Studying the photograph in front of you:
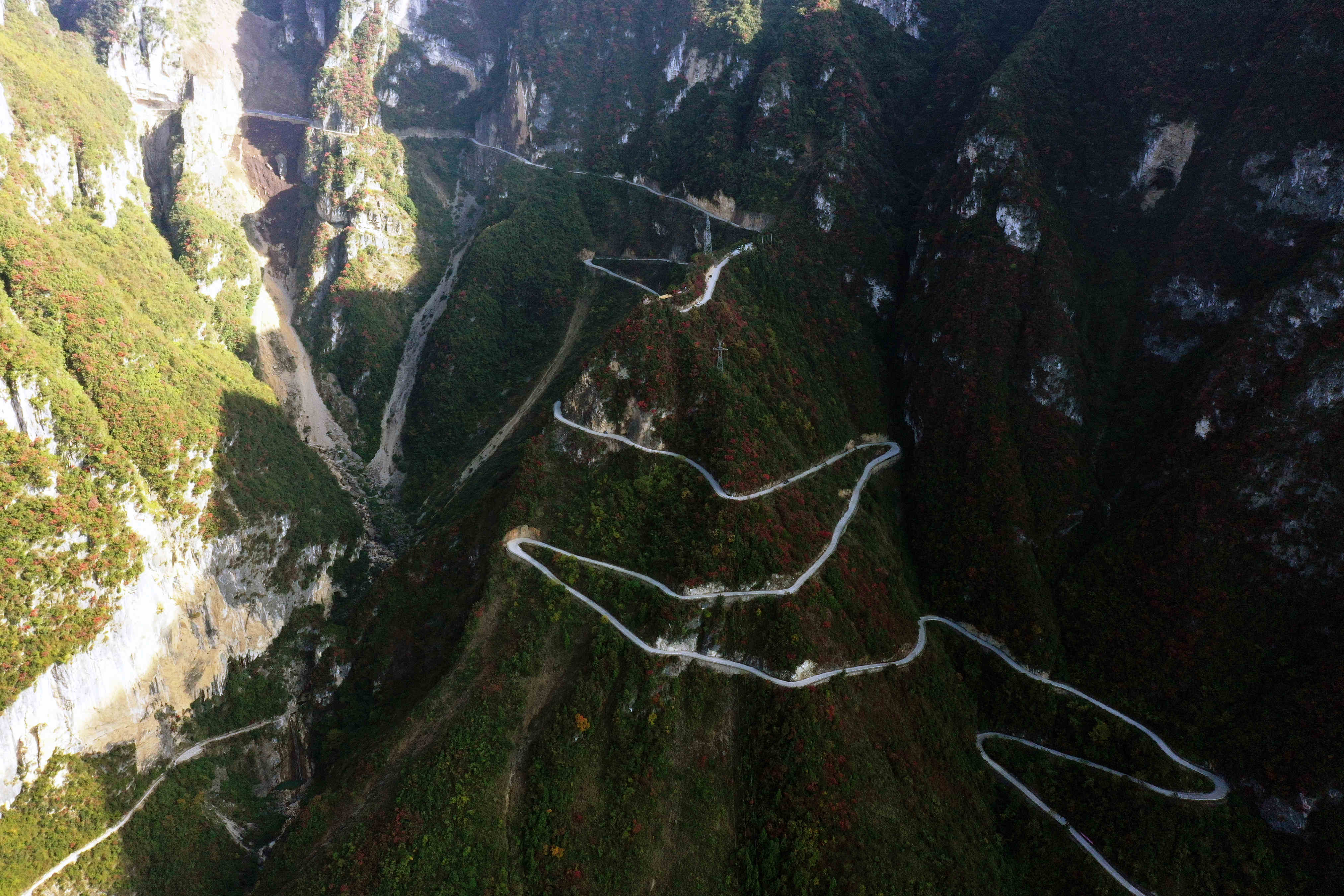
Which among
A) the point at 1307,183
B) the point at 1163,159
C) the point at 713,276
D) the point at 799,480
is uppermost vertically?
the point at 1163,159

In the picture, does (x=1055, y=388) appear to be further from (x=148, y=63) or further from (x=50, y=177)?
(x=148, y=63)

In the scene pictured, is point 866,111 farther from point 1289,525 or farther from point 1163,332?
point 1289,525

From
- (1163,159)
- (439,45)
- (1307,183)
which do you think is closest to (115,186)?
(439,45)

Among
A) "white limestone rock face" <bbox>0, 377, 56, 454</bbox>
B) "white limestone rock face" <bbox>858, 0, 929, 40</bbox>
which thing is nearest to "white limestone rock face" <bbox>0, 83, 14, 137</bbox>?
"white limestone rock face" <bbox>0, 377, 56, 454</bbox>

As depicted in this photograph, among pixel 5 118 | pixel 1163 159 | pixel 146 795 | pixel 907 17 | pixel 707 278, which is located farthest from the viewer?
pixel 907 17

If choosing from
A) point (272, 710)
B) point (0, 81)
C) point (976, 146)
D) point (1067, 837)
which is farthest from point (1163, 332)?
point (0, 81)

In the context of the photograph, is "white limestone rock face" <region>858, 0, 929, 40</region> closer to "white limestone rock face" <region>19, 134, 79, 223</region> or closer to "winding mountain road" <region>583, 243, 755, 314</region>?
"winding mountain road" <region>583, 243, 755, 314</region>
